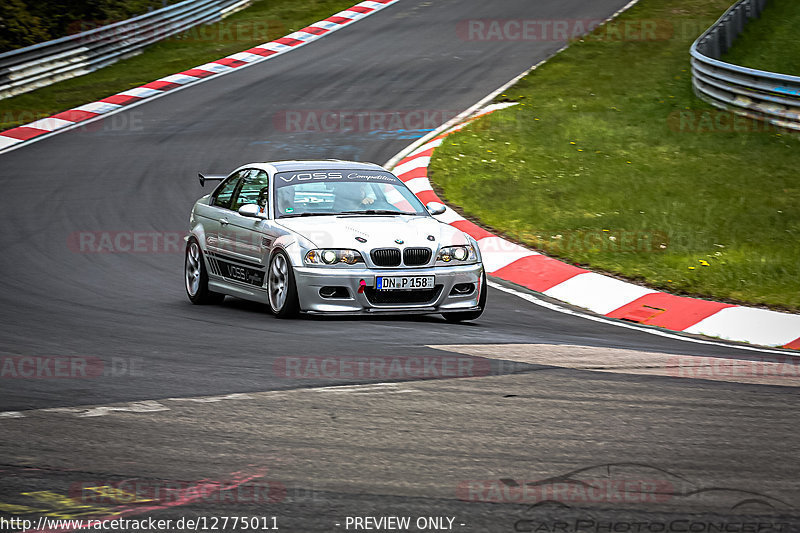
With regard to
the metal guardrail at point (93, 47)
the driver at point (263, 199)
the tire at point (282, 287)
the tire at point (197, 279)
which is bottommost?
the metal guardrail at point (93, 47)

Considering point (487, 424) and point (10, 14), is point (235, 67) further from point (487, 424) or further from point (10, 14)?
point (487, 424)

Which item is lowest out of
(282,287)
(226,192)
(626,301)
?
(626,301)

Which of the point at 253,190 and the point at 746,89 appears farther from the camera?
the point at 746,89

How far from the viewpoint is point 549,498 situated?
14.0ft

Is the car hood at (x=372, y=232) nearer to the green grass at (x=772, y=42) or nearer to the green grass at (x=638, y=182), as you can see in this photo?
the green grass at (x=638, y=182)

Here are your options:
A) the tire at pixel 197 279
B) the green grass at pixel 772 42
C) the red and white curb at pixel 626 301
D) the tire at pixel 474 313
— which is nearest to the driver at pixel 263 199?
the tire at pixel 197 279

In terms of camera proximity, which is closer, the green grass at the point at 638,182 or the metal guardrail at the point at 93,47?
the green grass at the point at 638,182

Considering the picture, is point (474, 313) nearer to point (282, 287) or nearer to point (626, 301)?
point (282, 287)

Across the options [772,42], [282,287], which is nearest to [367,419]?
[282,287]

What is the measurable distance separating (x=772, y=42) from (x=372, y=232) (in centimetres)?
1701

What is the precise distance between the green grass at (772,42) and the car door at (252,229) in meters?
13.5

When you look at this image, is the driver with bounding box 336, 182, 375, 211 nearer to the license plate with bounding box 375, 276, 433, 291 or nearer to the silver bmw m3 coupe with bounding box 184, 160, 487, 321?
the silver bmw m3 coupe with bounding box 184, 160, 487, 321

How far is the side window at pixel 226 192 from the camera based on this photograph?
429 inches

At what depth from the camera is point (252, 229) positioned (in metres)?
10.1
